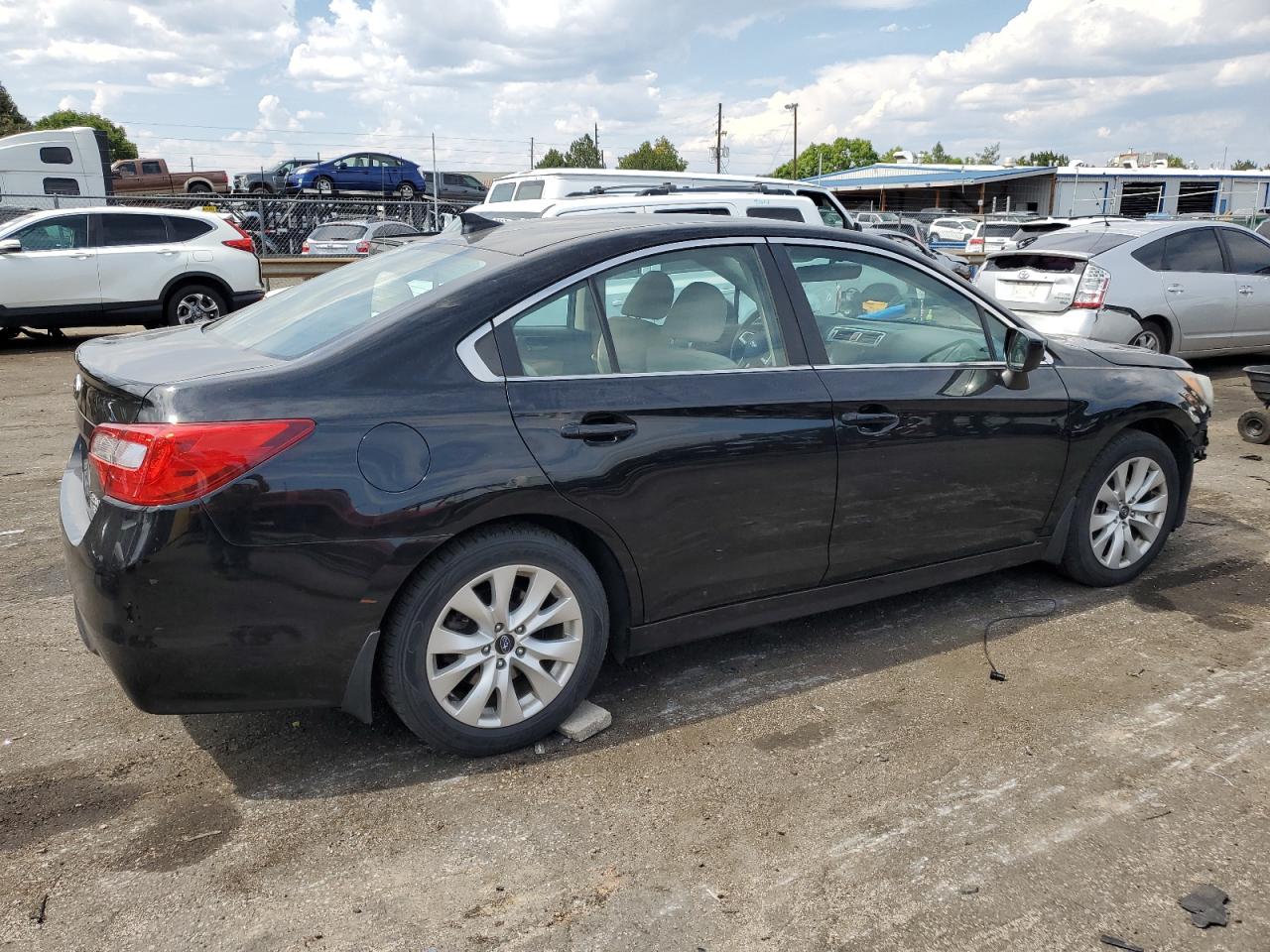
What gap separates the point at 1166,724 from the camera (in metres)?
3.66

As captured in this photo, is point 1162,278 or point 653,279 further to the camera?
point 1162,278

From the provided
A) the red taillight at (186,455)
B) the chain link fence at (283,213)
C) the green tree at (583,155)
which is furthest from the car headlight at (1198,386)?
the green tree at (583,155)

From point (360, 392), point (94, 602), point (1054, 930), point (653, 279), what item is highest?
point (653, 279)

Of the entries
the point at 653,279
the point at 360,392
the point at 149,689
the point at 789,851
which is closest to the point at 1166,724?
the point at 789,851

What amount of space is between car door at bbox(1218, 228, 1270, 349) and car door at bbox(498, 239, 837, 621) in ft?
30.0

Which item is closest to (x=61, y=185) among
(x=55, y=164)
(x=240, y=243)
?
(x=55, y=164)

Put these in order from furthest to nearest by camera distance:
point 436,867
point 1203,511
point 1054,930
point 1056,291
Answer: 1. point 1056,291
2. point 1203,511
3. point 436,867
4. point 1054,930

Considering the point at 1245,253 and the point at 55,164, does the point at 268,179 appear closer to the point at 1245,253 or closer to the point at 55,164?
the point at 55,164

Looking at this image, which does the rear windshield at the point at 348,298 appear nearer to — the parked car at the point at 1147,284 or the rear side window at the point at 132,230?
the parked car at the point at 1147,284

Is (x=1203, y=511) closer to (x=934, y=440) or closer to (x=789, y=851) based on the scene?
(x=934, y=440)

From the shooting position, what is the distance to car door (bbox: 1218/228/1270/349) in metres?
11.0

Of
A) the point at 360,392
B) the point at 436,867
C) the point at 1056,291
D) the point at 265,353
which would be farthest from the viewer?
the point at 1056,291

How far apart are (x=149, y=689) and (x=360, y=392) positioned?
3.35 ft

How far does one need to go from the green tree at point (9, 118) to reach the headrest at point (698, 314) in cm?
7530
